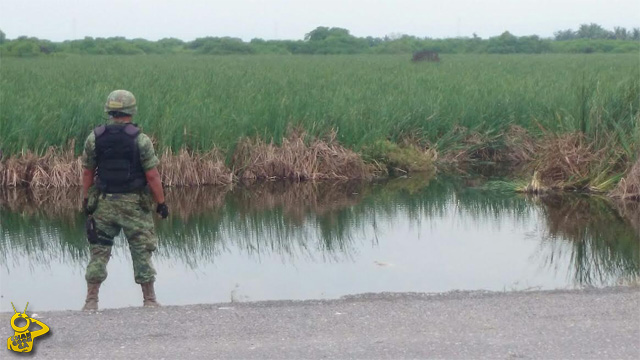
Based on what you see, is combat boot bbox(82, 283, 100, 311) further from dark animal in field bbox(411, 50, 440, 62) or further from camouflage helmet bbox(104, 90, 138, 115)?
dark animal in field bbox(411, 50, 440, 62)

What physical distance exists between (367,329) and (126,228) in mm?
2145

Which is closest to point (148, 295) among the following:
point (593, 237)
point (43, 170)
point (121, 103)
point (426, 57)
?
point (121, 103)

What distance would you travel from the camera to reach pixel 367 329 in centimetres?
607

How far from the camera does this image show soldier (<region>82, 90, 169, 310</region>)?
6980mm

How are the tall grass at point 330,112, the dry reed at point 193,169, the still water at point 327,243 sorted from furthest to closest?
the tall grass at point 330,112
the dry reed at point 193,169
the still water at point 327,243

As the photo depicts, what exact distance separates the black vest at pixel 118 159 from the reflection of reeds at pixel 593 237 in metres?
4.10

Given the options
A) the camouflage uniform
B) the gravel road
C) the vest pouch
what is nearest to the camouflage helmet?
the camouflage uniform

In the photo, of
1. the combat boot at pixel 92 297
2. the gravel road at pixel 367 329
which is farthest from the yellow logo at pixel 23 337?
the combat boot at pixel 92 297

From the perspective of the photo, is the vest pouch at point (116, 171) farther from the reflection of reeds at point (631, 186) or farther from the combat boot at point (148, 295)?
the reflection of reeds at point (631, 186)

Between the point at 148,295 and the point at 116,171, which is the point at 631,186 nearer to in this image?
the point at 148,295

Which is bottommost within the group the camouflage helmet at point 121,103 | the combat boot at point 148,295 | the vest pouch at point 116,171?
the combat boot at point 148,295

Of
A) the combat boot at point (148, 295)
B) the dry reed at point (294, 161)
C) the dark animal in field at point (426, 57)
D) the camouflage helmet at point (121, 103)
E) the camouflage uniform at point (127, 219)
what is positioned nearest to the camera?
the camouflage helmet at point (121, 103)

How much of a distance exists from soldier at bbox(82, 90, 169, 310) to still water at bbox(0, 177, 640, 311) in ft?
2.74

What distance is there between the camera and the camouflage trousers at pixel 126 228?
23.4 feet
